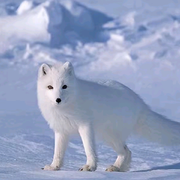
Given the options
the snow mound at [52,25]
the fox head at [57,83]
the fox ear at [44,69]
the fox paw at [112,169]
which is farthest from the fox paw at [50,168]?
the snow mound at [52,25]

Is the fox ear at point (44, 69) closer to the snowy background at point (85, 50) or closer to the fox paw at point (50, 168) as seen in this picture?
the fox paw at point (50, 168)

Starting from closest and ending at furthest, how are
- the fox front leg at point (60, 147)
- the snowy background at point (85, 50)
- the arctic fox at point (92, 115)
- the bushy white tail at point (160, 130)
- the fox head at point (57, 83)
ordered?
the fox head at point (57, 83) → the arctic fox at point (92, 115) → the fox front leg at point (60, 147) → the bushy white tail at point (160, 130) → the snowy background at point (85, 50)

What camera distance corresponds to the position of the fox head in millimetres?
3428

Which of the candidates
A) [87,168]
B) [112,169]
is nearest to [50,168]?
[87,168]

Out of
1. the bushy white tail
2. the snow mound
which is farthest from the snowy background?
the bushy white tail

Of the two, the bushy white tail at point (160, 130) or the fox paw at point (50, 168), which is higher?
the bushy white tail at point (160, 130)

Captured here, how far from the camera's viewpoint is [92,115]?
371cm

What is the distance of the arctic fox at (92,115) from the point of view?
3.55 meters

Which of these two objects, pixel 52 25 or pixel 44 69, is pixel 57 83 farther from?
pixel 52 25

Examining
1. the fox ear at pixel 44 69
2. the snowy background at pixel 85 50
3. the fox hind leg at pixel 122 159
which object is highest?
the snowy background at pixel 85 50

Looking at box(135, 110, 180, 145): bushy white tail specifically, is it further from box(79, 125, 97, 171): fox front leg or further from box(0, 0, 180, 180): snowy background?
box(0, 0, 180, 180): snowy background

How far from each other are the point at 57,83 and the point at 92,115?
0.44 metres

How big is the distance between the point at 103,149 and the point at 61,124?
189cm

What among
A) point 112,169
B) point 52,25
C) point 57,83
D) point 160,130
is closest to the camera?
point 57,83
